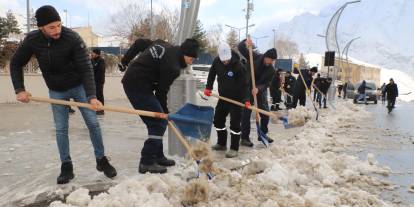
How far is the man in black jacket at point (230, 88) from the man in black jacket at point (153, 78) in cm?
157

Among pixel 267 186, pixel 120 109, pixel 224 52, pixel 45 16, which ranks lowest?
pixel 267 186

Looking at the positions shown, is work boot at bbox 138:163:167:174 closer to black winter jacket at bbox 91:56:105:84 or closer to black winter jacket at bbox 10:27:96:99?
black winter jacket at bbox 10:27:96:99

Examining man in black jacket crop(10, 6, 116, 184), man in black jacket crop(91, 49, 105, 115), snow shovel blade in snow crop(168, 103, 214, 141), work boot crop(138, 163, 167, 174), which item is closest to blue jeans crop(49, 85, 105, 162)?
man in black jacket crop(10, 6, 116, 184)

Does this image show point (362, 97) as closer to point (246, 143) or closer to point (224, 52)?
point (246, 143)

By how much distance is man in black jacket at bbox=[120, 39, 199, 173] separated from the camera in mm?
4648

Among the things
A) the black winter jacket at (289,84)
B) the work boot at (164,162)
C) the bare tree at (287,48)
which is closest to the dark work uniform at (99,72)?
the work boot at (164,162)

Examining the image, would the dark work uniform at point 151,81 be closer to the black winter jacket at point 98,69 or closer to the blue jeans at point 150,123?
the blue jeans at point 150,123

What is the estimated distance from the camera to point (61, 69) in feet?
14.4

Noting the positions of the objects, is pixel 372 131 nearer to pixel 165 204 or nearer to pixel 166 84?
pixel 166 84

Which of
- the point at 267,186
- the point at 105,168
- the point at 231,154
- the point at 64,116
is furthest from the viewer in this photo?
the point at 231,154

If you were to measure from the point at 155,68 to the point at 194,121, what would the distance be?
28.6 inches

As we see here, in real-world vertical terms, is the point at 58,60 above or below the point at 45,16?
below

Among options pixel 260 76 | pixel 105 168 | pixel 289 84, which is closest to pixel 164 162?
pixel 105 168

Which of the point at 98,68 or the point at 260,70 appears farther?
the point at 98,68
